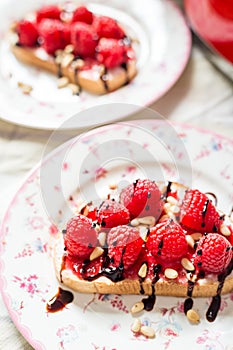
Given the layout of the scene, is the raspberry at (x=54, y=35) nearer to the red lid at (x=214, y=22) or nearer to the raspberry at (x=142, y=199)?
the red lid at (x=214, y=22)

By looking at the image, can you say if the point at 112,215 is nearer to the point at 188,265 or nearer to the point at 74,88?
the point at 188,265

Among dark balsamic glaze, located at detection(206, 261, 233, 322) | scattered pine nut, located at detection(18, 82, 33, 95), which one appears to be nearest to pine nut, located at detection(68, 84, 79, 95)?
scattered pine nut, located at detection(18, 82, 33, 95)

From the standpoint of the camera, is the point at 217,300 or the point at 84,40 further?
the point at 84,40

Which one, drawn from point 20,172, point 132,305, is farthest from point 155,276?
point 20,172

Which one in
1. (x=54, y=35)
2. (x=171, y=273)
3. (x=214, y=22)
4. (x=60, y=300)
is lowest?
(x=60, y=300)

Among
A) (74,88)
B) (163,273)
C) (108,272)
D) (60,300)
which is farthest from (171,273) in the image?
(74,88)

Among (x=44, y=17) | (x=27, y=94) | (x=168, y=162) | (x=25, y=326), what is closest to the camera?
(x=25, y=326)

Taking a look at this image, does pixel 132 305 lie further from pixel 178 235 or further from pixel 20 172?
pixel 20 172
